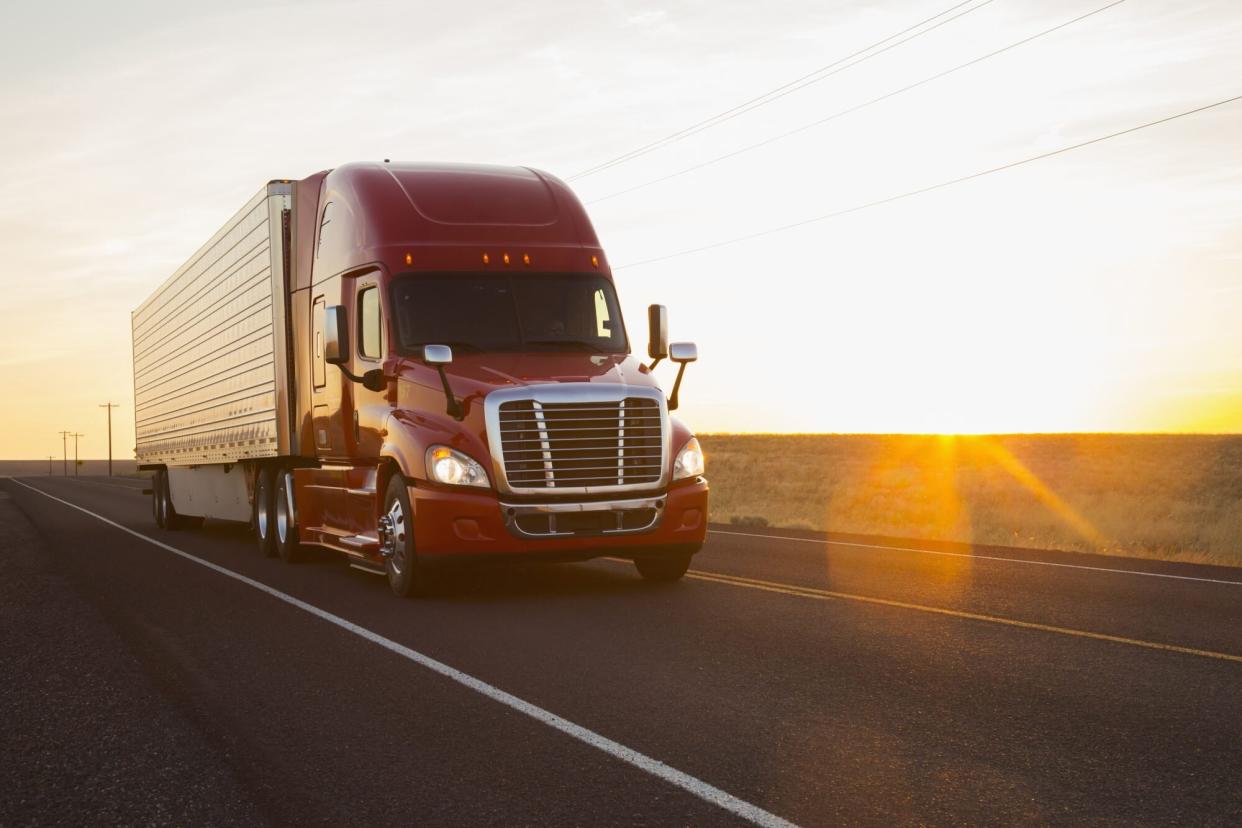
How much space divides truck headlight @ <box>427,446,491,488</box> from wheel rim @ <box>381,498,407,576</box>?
75cm

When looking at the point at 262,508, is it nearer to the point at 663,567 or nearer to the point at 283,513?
the point at 283,513

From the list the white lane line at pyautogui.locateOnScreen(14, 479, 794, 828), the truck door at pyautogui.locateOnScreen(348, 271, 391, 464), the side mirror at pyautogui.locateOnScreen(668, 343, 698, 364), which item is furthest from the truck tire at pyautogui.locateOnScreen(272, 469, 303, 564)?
the side mirror at pyautogui.locateOnScreen(668, 343, 698, 364)

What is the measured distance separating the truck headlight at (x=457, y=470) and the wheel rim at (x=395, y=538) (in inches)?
29.3

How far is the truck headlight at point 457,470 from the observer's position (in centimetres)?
1005

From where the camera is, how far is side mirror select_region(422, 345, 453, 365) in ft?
33.6

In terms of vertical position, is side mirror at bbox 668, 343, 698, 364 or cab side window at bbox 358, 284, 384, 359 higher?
cab side window at bbox 358, 284, 384, 359

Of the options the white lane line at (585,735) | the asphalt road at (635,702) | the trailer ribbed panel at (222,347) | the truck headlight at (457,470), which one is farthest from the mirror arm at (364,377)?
the trailer ribbed panel at (222,347)

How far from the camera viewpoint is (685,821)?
4.38m

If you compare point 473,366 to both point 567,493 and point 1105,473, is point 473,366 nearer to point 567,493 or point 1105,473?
point 567,493

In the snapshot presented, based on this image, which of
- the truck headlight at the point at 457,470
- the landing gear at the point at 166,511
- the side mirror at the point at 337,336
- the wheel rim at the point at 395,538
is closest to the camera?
the truck headlight at the point at 457,470

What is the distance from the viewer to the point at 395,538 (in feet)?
35.5

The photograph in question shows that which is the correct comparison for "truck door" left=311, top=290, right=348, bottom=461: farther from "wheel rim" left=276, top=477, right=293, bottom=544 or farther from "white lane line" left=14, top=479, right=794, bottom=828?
"white lane line" left=14, top=479, right=794, bottom=828

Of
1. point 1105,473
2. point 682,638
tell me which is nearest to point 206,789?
point 682,638

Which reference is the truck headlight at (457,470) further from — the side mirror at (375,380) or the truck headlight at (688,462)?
the truck headlight at (688,462)
